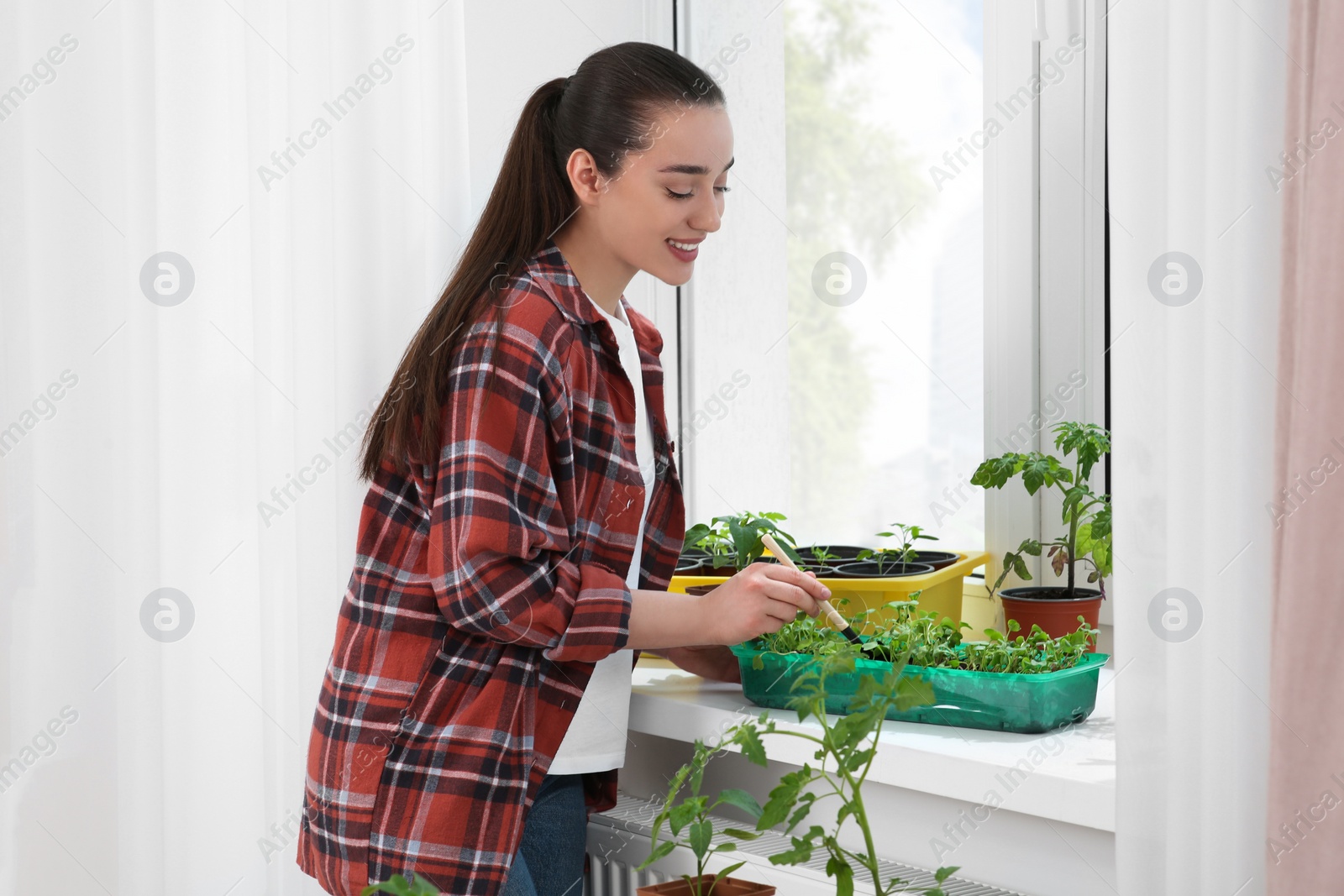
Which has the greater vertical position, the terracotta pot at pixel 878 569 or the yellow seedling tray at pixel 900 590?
the terracotta pot at pixel 878 569

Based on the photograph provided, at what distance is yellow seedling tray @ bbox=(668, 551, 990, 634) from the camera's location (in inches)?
52.7

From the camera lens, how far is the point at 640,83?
1.13 meters

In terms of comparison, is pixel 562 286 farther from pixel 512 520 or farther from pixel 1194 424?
pixel 1194 424

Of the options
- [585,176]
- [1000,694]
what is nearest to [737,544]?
[1000,694]

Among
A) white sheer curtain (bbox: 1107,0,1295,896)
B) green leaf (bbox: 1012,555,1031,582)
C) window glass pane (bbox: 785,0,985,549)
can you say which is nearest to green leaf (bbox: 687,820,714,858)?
white sheer curtain (bbox: 1107,0,1295,896)

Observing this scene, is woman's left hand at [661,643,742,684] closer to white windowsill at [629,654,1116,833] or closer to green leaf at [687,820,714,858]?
white windowsill at [629,654,1116,833]

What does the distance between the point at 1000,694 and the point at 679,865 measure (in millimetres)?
391

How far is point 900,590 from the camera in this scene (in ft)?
4.38

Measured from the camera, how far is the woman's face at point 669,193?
3.69 feet

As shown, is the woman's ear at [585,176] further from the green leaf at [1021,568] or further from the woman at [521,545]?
the green leaf at [1021,568]

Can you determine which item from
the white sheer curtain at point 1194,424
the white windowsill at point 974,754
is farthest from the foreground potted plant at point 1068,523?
the white sheer curtain at point 1194,424

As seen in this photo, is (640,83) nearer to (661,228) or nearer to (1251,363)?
(661,228)

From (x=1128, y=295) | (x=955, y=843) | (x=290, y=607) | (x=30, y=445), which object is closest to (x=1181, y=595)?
(x=1128, y=295)

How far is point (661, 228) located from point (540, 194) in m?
0.14
